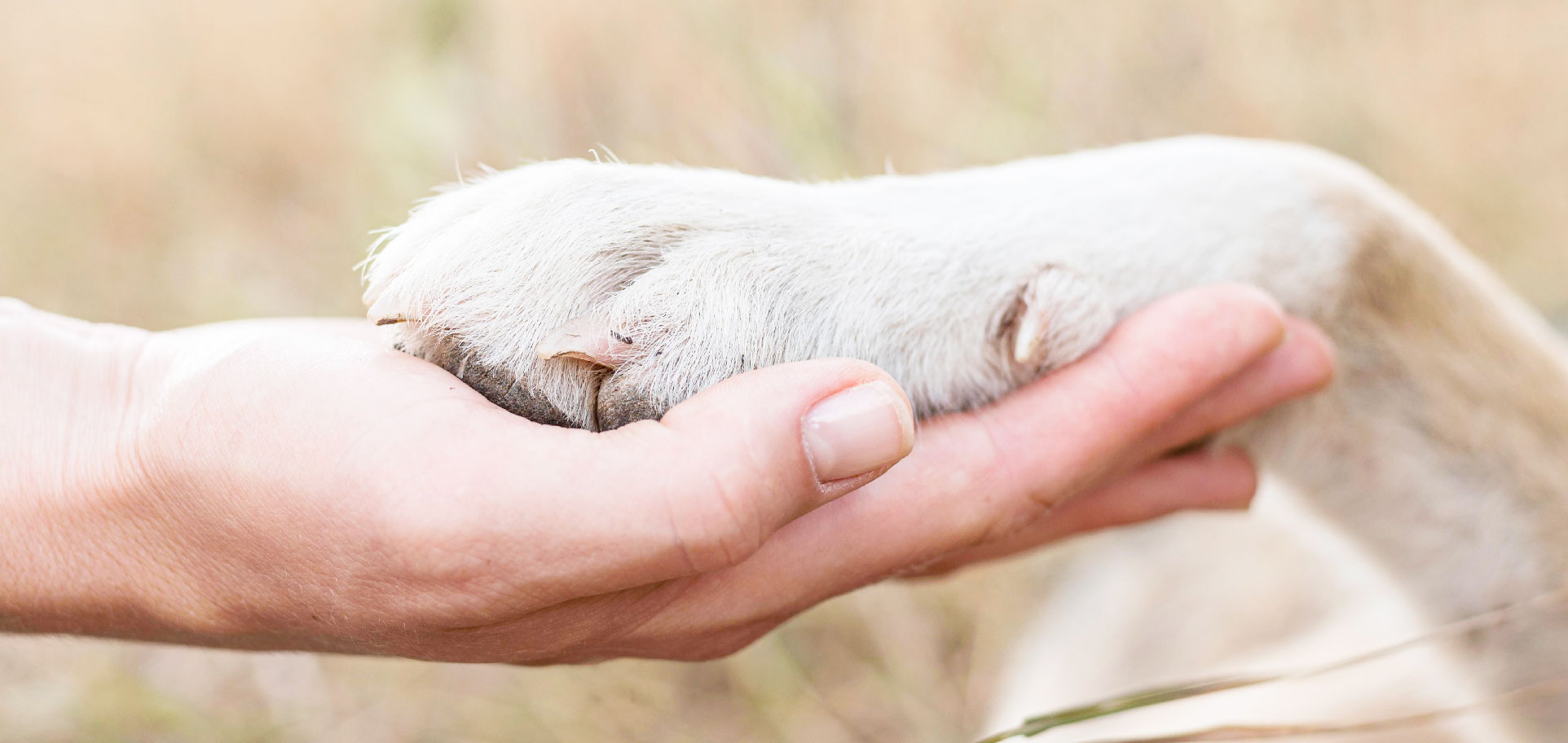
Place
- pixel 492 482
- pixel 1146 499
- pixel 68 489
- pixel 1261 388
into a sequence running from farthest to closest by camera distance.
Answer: pixel 1146 499, pixel 1261 388, pixel 68 489, pixel 492 482

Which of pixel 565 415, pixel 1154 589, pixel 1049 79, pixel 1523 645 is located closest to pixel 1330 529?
pixel 1523 645

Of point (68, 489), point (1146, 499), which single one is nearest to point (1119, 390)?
point (1146, 499)

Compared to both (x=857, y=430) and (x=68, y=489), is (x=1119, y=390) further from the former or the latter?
(x=68, y=489)

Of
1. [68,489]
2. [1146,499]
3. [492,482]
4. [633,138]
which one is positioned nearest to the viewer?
[492,482]

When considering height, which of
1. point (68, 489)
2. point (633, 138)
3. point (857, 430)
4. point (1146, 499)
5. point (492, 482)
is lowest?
point (68, 489)

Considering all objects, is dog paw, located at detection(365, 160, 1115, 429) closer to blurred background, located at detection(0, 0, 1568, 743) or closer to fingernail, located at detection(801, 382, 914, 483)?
fingernail, located at detection(801, 382, 914, 483)

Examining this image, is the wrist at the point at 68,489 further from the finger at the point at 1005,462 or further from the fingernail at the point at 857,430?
the fingernail at the point at 857,430
